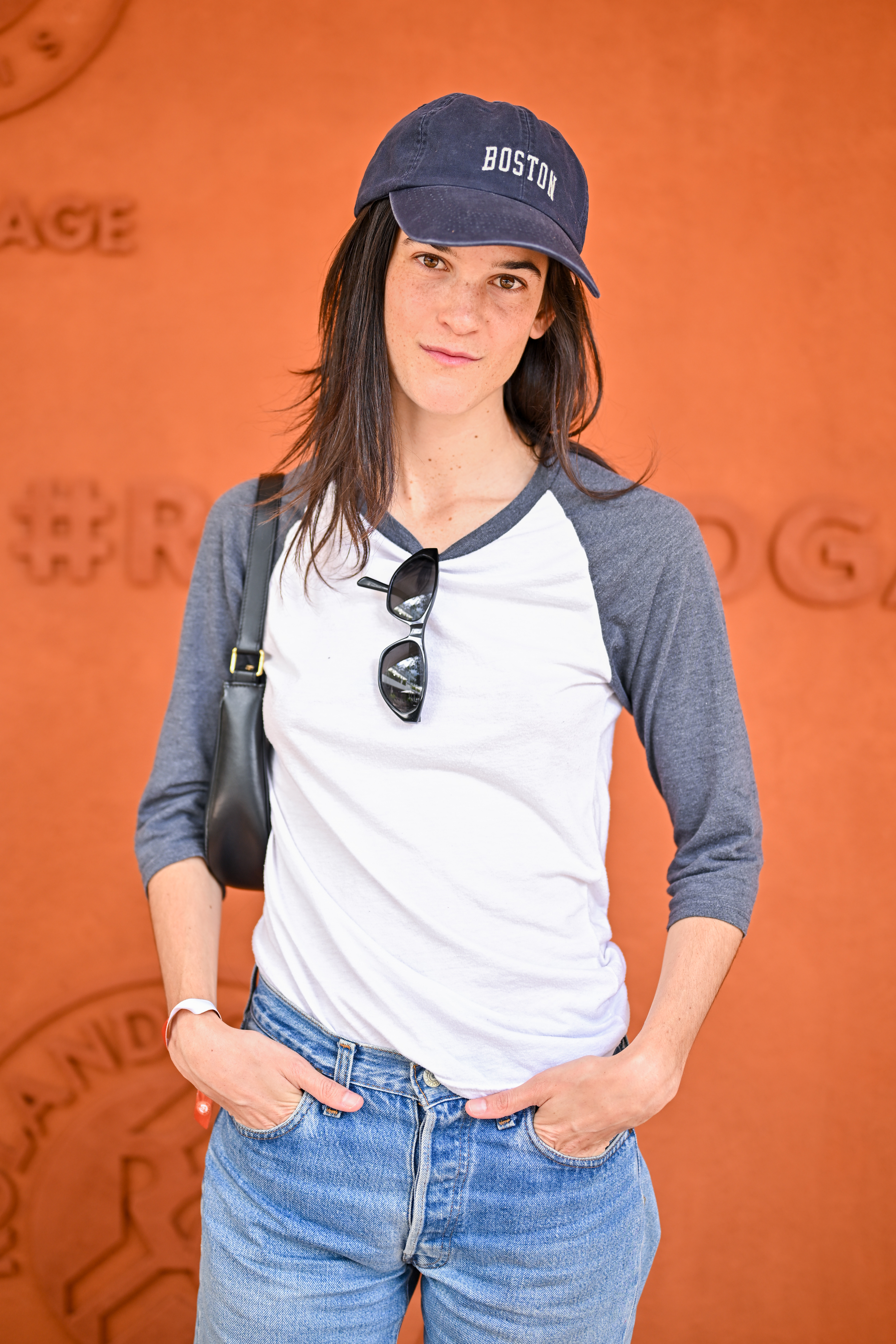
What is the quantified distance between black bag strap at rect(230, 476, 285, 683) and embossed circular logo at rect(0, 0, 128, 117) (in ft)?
4.80

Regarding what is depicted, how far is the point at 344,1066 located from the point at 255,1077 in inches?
4.0

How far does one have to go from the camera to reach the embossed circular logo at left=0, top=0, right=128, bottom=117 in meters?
2.17

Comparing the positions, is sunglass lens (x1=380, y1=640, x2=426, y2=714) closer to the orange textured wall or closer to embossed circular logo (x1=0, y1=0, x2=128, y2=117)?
the orange textured wall

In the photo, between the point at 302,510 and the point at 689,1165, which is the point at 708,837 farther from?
the point at 689,1165

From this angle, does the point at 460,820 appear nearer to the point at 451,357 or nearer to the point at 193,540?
the point at 451,357

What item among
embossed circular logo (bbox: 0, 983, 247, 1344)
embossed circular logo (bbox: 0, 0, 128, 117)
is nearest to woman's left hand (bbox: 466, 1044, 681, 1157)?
embossed circular logo (bbox: 0, 983, 247, 1344)

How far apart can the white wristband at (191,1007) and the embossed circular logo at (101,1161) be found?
109 centimetres

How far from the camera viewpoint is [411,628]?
3.67ft

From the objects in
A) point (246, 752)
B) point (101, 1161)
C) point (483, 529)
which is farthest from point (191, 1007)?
point (101, 1161)

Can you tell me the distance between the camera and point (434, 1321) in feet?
3.71

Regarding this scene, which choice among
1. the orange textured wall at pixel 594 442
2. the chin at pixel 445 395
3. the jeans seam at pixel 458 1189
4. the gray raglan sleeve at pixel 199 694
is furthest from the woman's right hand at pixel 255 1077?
the orange textured wall at pixel 594 442

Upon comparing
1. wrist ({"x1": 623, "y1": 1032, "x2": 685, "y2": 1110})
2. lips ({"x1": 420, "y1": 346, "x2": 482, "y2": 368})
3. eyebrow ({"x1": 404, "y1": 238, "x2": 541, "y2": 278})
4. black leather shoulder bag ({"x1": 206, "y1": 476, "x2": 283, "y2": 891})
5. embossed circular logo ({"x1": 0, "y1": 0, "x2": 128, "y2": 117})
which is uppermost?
embossed circular logo ({"x1": 0, "y1": 0, "x2": 128, "y2": 117})

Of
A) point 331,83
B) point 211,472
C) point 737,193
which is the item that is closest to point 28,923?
point 211,472

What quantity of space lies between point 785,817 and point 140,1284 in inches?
67.5
